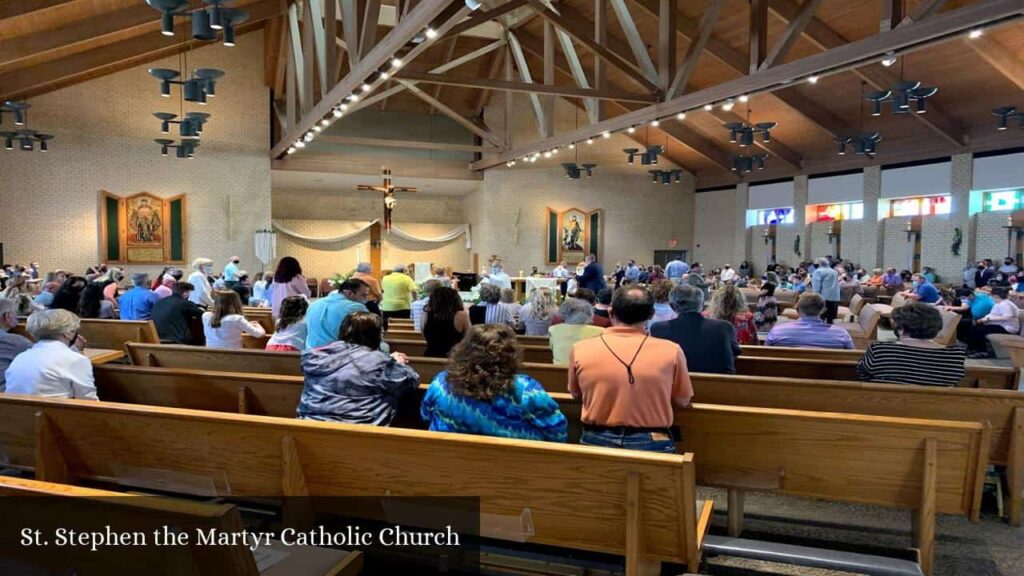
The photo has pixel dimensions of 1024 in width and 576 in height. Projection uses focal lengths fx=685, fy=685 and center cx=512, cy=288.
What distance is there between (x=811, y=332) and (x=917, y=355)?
144 centimetres

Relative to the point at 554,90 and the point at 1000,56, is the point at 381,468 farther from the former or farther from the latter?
the point at 1000,56

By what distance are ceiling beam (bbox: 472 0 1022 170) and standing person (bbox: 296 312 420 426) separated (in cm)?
610

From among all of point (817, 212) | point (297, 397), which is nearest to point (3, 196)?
point (297, 397)

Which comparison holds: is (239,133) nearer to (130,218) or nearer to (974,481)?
(130,218)

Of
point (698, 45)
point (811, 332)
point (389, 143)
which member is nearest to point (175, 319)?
point (811, 332)


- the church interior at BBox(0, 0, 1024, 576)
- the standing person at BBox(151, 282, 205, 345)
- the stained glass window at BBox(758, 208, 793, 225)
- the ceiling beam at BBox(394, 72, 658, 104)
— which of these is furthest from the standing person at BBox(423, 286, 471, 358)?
the stained glass window at BBox(758, 208, 793, 225)

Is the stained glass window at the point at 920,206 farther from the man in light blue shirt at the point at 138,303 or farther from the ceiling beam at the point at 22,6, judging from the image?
the ceiling beam at the point at 22,6

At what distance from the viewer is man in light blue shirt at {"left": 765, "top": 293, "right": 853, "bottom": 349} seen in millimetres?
4766

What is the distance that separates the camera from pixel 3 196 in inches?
547

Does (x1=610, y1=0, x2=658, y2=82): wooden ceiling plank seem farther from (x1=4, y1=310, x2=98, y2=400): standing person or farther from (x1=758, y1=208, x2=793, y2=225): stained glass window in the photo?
(x1=758, y1=208, x2=793, y2=225): stained glass window

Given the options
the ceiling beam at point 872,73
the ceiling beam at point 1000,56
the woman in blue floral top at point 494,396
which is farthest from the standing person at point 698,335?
the ceiling beam at point 1000,56

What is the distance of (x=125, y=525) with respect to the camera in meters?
1.31

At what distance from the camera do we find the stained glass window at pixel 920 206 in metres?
14.8

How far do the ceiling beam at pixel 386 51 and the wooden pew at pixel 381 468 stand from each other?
4355 mm
